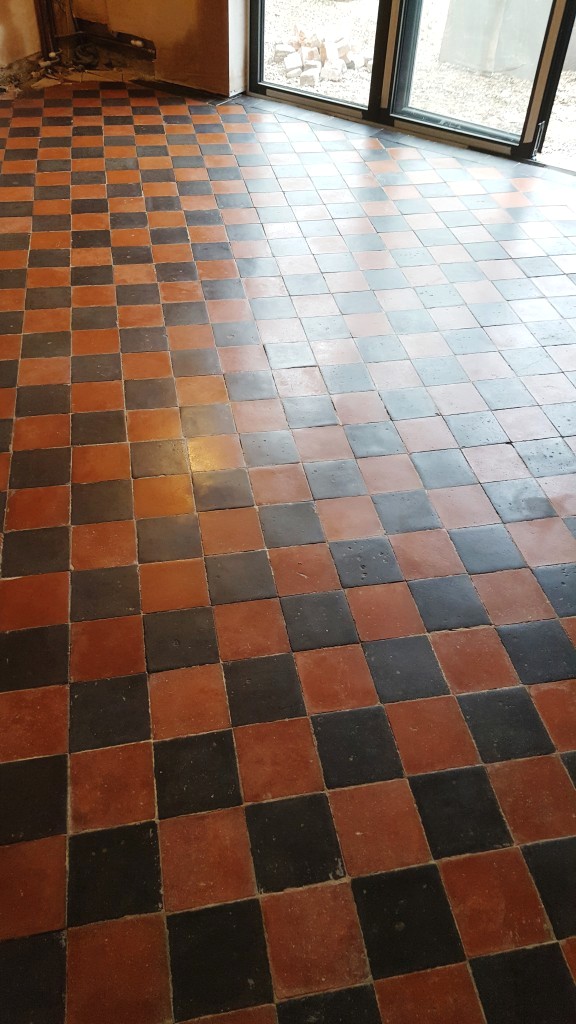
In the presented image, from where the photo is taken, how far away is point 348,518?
284 cm

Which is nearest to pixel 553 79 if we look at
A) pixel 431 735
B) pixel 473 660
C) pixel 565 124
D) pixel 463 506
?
pixel 565 124

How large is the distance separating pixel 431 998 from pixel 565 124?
581cm

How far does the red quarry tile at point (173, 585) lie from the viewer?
252cm

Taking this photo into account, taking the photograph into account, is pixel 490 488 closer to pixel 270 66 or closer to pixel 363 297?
pixel 363 297

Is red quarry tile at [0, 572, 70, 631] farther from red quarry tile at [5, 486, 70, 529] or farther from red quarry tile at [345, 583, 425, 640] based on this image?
red quarry tile at [345, 583, 425, 640]

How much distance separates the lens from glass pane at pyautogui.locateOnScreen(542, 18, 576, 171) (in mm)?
5382

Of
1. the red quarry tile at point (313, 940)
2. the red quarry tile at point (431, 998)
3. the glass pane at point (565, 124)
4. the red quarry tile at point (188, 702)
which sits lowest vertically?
the glass pane at point (565, 124)

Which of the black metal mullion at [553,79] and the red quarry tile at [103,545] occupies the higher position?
the black metal mullion at [553,79]

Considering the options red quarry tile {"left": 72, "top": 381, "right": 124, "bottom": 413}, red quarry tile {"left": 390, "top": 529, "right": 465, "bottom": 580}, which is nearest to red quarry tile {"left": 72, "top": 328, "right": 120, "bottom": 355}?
red quarry tile {"left": 72, "top": 381, "right": 124, "bottom": 413}

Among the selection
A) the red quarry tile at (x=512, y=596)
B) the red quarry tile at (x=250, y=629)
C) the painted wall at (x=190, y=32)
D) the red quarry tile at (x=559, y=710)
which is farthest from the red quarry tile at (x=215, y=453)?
the painted wall at (x=190, y=32)

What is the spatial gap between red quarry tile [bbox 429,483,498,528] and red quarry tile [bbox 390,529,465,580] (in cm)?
9

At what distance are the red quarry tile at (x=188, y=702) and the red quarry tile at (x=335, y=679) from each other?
25 cm

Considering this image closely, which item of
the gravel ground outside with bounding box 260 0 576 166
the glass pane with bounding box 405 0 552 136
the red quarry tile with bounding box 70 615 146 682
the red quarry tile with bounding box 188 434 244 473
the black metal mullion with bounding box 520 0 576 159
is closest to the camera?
the red quarry tile with bounding box 70 615 146 682

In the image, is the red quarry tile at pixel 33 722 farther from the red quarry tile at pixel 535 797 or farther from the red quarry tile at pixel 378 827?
the red quarry tile at pixel 535 797
